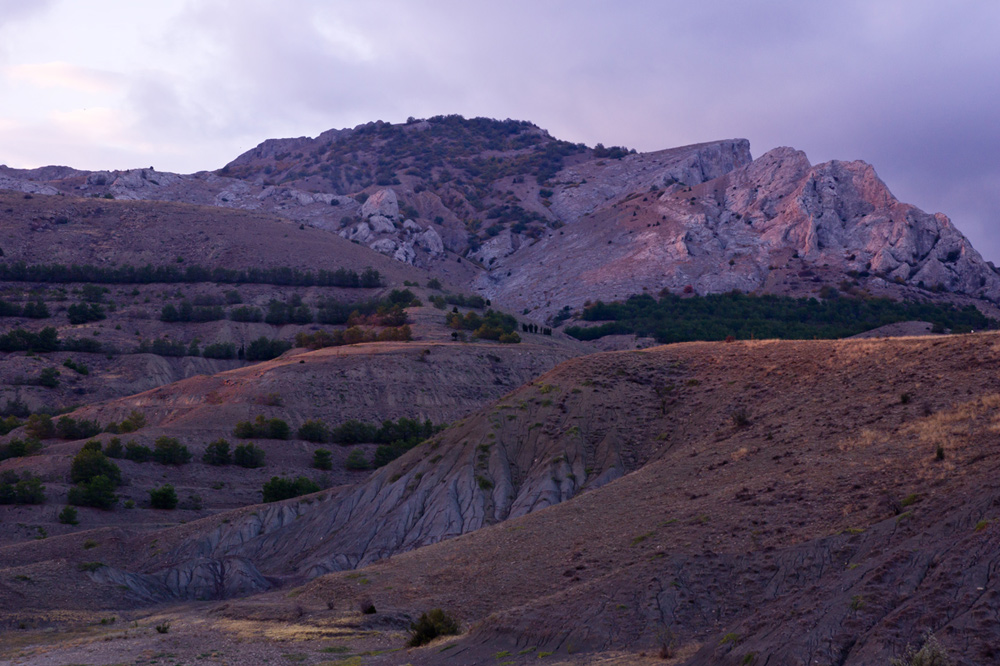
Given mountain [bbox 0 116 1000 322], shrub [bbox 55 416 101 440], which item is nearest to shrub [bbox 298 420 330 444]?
shrub [bbox 55 416 101 440]

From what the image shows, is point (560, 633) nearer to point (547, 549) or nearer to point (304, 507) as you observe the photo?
point (547, 549)

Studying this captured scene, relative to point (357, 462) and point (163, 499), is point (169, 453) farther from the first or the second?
point (357, 462)

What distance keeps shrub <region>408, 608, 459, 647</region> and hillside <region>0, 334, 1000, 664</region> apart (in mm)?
978

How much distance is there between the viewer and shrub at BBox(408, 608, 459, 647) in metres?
23.7

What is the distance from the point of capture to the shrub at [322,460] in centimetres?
7212

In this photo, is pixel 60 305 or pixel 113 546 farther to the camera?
pixel 60 305

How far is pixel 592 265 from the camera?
161000 millimetres

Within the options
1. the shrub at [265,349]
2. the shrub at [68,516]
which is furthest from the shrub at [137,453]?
the shrub at [265,349]

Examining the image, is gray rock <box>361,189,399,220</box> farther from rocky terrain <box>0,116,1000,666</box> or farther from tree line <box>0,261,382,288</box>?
rocky terrain <box>0,116,1000,666</box>

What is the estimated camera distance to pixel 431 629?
23.9 m

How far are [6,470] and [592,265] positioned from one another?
384ft

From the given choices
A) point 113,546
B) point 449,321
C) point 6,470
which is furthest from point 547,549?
point 449,321

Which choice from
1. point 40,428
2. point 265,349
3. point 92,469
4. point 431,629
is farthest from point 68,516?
point 265,349

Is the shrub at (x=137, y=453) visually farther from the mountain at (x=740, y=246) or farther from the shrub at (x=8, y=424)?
the mountain at (x=740, y=246)
